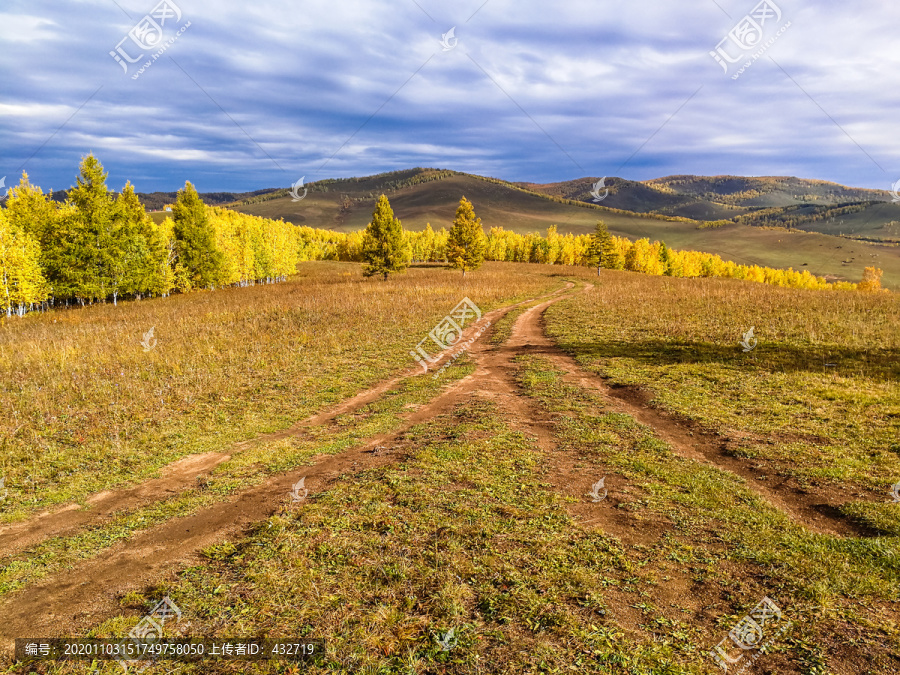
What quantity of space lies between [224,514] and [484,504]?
14.6 feet

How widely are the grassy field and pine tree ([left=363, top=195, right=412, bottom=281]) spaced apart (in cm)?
3824

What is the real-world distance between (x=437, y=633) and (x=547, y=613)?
125 cm

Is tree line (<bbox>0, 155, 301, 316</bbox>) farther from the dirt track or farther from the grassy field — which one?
the dirt track

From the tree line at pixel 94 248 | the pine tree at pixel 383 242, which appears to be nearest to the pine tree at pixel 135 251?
the tree line at pixel 94 248

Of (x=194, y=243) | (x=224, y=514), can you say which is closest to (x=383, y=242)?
(x=194, y=243)

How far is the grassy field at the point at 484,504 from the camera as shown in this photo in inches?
173

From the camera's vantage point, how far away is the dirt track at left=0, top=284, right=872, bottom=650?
16.1ft

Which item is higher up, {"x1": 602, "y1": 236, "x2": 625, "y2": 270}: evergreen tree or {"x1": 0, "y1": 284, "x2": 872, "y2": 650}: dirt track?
{"x1": 602, "y1": 236, "x2": 625, "y2": 270}: evergreen tree

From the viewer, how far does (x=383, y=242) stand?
173 ft

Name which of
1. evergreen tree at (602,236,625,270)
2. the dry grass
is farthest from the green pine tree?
the dry grass

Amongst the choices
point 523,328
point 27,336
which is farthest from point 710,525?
point 27,336

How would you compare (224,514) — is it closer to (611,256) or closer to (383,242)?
(383,242)

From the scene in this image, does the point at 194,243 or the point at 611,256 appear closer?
the point at 194,243

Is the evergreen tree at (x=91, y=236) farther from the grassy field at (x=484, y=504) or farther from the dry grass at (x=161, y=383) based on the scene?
the grassy field at (x=484, y=504)
